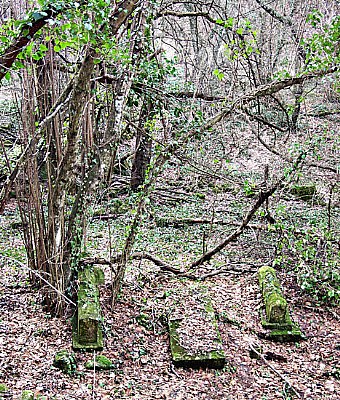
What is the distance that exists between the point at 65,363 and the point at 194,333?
4.64 ft

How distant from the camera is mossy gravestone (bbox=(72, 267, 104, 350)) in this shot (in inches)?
171

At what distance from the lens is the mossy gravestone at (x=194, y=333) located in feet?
14.2

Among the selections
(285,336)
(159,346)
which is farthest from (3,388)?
(285,336)

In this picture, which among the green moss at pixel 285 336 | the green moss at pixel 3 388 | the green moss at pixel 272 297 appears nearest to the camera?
Answer: the green moss at pixel 3 388

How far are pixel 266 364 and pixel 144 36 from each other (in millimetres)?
3777

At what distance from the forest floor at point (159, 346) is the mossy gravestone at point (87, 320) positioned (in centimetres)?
11

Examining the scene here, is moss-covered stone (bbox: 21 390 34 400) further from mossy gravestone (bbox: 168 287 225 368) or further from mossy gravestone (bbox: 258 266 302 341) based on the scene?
mossy gravestone (bbox: 258 266 302 341)

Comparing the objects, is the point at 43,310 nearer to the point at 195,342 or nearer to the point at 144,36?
the point at 195,342

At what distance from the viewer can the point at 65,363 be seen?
4.02 metres

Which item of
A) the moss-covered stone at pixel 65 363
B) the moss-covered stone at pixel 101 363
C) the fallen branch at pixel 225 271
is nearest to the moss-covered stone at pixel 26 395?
the moss-covered stone at pixel 65 363

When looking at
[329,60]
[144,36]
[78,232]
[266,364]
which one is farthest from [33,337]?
[329,60]

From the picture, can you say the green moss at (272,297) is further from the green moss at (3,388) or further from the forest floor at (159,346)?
the green moss at (3,388)

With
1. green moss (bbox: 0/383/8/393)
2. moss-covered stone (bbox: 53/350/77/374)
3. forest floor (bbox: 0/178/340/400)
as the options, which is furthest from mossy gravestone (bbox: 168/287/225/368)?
green moss (bbox: 0/383/8/393)

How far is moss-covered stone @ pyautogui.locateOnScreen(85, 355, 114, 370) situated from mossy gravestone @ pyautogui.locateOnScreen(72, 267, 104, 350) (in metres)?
0.16
